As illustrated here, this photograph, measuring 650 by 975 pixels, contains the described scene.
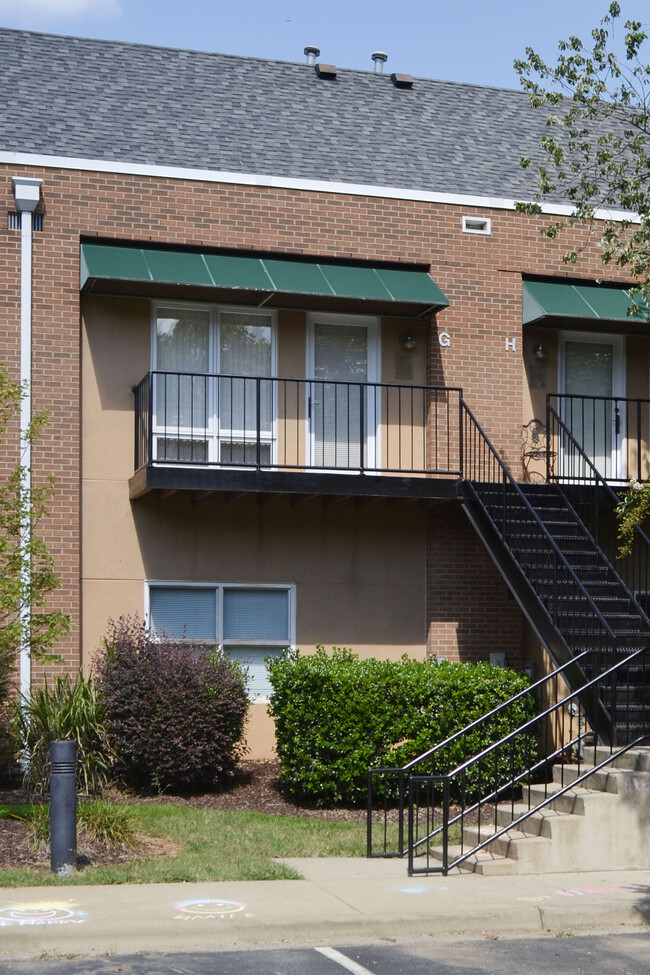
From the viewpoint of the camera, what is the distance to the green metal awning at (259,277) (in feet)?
49.0


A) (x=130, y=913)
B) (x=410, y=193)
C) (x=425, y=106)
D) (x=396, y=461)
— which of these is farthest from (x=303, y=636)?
(x=425, y=106)

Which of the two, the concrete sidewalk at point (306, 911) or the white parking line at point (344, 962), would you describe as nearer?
the white parking line at point (344, 962)

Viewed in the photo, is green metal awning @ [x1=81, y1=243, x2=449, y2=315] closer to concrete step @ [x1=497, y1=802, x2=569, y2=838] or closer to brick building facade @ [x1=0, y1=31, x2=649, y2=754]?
brick building facade @ [x1=0, y1=31, x2=649, y2=754]

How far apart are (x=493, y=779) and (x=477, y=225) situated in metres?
7.42

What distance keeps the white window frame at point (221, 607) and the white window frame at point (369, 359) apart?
1721mm

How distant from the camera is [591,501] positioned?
16.1m

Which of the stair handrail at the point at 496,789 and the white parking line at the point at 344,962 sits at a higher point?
the stair handrail at the point at 496,789

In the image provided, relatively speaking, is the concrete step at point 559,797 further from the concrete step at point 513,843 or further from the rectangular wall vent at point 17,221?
the rectangular wall vent at point 17,221

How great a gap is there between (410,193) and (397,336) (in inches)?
74.5

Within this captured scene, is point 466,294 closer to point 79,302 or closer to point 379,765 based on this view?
point 79,302

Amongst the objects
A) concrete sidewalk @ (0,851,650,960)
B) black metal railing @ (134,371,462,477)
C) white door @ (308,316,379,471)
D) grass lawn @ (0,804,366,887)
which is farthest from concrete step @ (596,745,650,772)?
white door @ (308,316,379,471)

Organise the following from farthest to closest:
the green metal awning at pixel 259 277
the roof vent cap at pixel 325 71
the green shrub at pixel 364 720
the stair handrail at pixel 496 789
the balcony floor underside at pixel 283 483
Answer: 1. the roof vent cap at pixel 325 71
2. the green metal awning at pixel 259 277
3. the balcony floor underside at pixel 283 483
4. the green shrub at pixel 364 720
5. the stair handrail at pixel 496 789

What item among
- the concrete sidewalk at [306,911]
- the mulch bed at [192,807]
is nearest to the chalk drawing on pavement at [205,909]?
the concrete sidewalk at [306,911]

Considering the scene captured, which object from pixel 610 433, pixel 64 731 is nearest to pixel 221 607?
pixel 64 731
